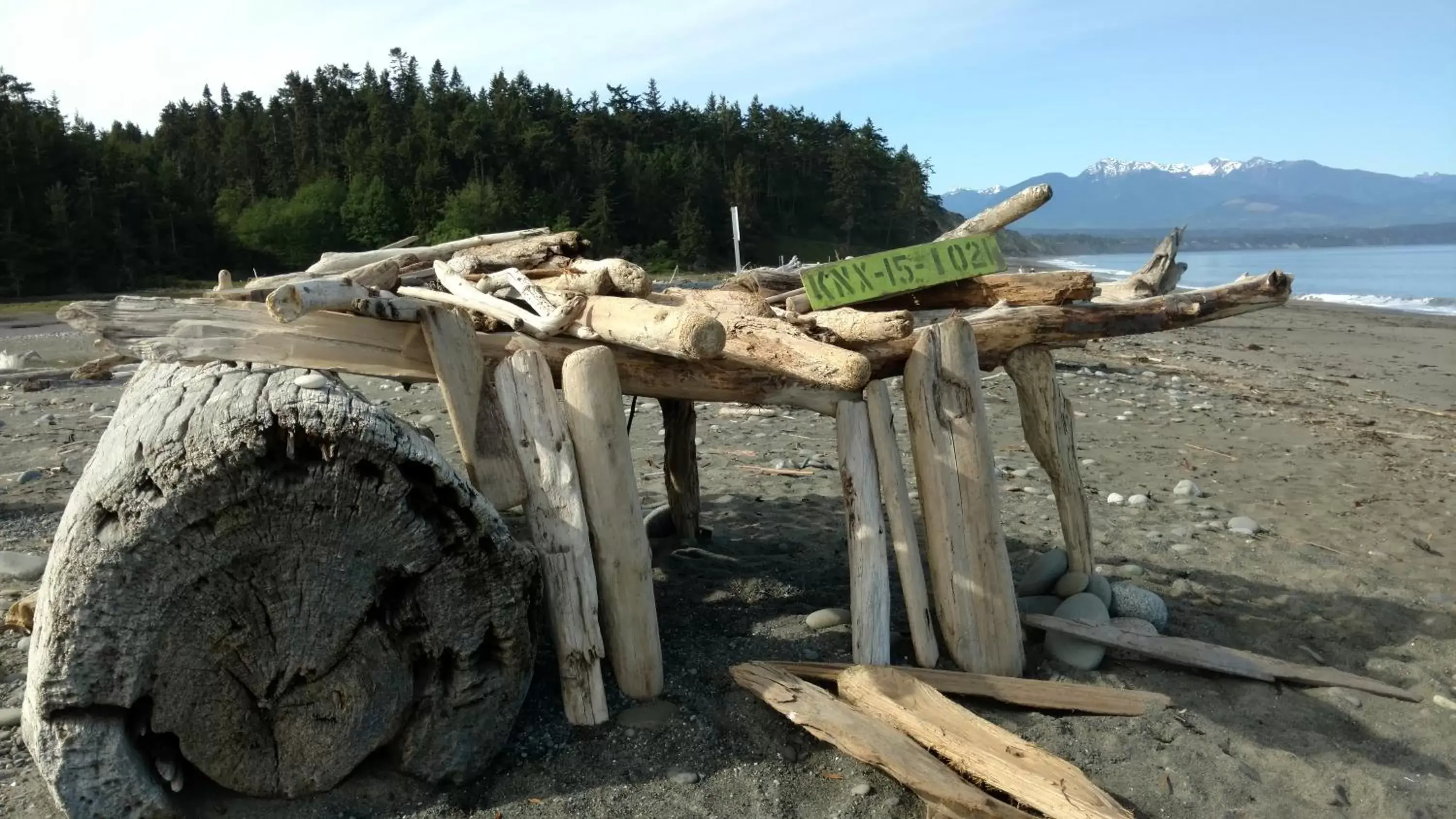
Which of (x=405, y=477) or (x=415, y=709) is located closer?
(x=405, y=477)

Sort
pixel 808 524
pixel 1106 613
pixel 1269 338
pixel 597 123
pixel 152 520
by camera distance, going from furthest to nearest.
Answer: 1. pixel 597 123
2. pixel 1269 338
3. pixel 808 524
4. pixel 1106 613
5. pixel 152 520

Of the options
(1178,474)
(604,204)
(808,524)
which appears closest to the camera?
(808,524)

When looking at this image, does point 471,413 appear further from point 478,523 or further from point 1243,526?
point 1243,526

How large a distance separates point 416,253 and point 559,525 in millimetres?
2253

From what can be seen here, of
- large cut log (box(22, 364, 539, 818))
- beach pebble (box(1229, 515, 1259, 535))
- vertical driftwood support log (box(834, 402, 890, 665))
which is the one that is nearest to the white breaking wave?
beach pebble (box(1229, 515, 1259, 535))

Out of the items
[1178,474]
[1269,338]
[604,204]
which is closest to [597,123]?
[604,204]

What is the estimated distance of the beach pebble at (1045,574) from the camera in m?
5.14

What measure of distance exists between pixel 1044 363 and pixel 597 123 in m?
54.2

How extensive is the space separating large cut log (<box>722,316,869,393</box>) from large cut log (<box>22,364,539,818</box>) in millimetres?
1170

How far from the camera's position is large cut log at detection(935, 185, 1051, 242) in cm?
496

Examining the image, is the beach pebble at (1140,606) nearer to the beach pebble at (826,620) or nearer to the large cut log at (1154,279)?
the beach pebble at (826,620)

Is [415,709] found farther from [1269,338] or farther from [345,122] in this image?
[345,122]

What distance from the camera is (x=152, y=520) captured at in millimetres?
2857

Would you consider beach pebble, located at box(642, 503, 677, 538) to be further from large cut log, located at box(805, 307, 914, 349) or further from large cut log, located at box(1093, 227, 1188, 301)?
large cut log, located at box(1093, 227, 1188, 301)
